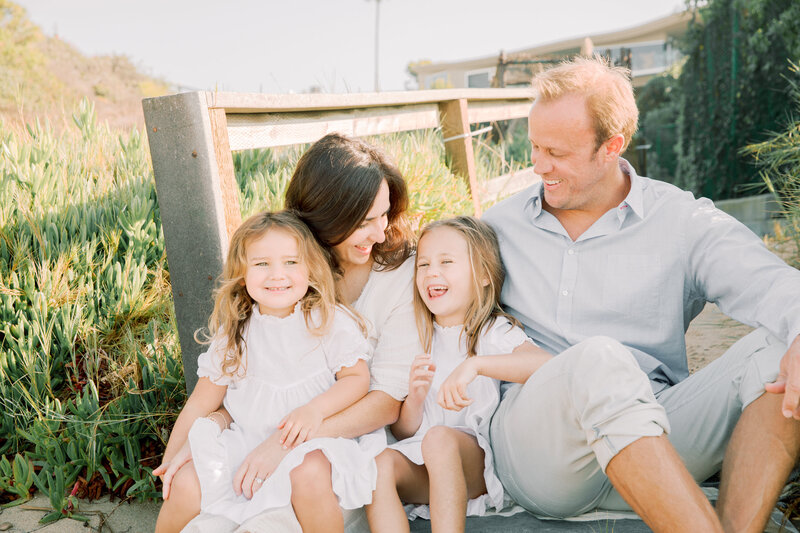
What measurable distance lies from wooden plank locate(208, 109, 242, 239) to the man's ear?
4.99ft

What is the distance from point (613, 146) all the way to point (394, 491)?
1624 mm

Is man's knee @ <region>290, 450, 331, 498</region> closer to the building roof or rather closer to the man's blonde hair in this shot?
the man's blonde hair

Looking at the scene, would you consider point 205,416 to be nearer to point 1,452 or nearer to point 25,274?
point 1,452

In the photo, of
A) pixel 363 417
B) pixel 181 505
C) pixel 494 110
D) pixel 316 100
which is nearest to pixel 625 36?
pixel 494 110

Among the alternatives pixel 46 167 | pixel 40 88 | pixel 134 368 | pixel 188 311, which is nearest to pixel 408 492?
pixel 188 311

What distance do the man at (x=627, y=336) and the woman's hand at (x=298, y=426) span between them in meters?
0.69

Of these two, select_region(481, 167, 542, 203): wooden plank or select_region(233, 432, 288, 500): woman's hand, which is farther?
select_region(481, 167, 542, 203): wooden plank

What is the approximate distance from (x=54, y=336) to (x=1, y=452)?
533 mm

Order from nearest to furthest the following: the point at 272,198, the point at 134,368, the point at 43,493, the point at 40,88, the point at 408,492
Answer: the point at 408,492
the point at 43,493
the point at 134,368
the point at 272,198
the point at 40,88

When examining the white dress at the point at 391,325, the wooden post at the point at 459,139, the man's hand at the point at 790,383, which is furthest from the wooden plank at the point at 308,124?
the man's hand at the point at 790,383

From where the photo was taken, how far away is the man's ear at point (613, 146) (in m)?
2.72

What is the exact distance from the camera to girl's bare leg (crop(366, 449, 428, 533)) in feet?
7.13

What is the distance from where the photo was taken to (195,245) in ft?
8.86

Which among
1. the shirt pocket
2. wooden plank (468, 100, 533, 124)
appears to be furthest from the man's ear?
wooden plank (468, 100, 533, 124)
